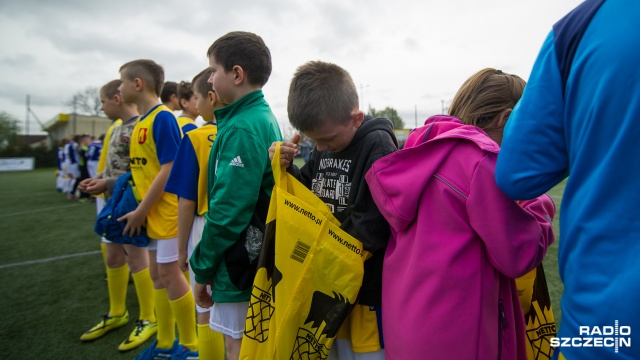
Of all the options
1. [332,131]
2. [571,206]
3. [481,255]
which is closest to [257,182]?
[332,131]

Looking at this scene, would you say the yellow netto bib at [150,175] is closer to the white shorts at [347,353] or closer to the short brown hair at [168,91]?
the short brown hair at [168,91]

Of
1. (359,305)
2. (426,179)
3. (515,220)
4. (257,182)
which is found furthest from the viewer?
(257,182)

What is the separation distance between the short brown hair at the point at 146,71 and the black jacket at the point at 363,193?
2073mm

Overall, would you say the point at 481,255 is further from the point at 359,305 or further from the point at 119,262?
the point at 119,262

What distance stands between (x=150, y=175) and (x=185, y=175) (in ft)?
3.02

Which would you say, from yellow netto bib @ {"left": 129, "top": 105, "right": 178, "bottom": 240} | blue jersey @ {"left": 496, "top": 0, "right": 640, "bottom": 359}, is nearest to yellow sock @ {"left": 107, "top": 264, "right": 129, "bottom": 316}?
yellow netto bib @ {"left": 129, "top": 105, "right": 178, "bottom": 240}

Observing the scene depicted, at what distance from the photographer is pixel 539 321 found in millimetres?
1592

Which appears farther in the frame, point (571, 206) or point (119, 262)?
point (119, 262)

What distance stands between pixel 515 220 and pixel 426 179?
0.94ft

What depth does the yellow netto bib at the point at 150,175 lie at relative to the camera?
2.79 metres

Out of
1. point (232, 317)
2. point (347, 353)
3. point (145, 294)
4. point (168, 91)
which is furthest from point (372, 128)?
point (168, 91)

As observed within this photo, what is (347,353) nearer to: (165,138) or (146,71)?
(165,138)

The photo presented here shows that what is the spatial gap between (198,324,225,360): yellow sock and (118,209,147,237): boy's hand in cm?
93

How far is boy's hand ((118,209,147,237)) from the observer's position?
2.74 meters
